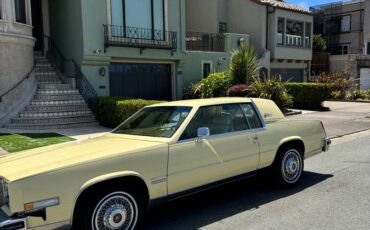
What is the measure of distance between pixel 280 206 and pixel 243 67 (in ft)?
41.3

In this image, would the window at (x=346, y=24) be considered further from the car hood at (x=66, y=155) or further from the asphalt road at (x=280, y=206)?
the car hood at (x=66, y=155)

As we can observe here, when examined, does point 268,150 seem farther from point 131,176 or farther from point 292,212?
point 131,176

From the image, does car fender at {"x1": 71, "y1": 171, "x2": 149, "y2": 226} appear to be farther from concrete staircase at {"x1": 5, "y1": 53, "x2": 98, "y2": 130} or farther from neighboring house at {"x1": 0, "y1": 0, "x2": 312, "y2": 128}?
neighboring house at {"x1": 0, "y1": 0, "x2": 312, "y2": 128}

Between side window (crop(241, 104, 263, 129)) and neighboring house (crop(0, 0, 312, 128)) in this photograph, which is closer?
side window (crop(241, 104, 263, 129))

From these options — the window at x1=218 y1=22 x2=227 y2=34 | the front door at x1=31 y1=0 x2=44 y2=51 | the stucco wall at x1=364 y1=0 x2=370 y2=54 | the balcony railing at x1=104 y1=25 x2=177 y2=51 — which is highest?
the stucco wall at x1=364 y1=0 x2=370 y2=54

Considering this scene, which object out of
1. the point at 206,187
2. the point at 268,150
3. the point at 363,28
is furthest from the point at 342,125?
the point at 363,28

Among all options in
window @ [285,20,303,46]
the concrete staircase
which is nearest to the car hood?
the concrete staircase

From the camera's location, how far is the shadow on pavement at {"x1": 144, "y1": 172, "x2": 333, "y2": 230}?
474 centimetres

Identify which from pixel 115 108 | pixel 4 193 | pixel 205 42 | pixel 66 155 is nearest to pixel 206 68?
pixel 205 42

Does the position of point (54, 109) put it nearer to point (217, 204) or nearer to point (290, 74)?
point (217, 204)

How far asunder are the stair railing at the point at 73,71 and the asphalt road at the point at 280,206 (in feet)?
31.1

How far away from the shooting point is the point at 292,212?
16.1 feet

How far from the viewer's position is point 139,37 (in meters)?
16.6

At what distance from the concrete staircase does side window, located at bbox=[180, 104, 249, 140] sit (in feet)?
29.0
